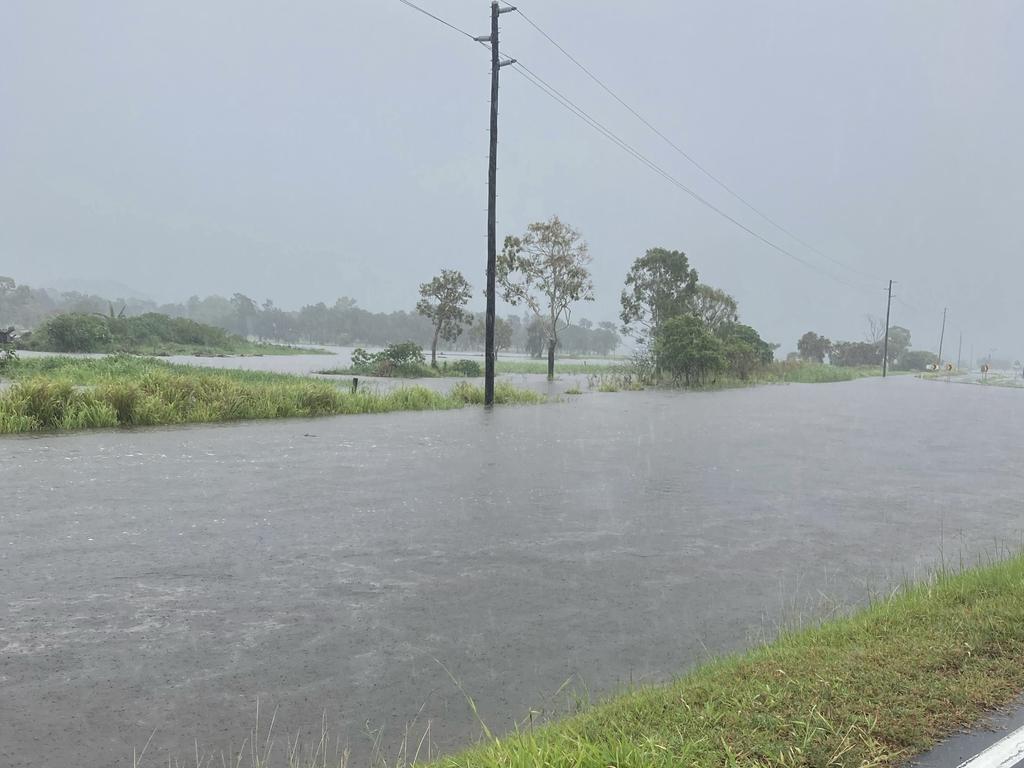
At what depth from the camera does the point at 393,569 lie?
222 inches

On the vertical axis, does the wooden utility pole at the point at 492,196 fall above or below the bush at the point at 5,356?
above

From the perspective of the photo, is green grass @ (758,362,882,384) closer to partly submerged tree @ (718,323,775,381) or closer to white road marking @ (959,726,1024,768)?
partly submerged tree @ (718,323,775,381)

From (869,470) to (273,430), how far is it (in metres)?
10.8

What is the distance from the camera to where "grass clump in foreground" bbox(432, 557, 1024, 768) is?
258 cm

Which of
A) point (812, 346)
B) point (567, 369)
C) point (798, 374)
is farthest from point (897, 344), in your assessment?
point (567, 369)

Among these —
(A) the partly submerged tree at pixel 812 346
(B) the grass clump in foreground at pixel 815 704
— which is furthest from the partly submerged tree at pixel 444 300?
(A) the partly submerged tree at pixel 812 346

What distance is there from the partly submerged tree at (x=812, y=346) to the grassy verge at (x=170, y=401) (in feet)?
285

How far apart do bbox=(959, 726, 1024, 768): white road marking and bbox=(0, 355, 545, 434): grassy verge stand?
14.0 metres

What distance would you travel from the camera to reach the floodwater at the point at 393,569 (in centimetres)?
352

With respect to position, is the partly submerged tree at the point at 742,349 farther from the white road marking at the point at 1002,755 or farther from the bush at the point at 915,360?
the bush at the point at 915,360

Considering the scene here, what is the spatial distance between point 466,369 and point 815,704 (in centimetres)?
4144

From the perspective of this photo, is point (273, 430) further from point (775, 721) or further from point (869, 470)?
point (775, 721)

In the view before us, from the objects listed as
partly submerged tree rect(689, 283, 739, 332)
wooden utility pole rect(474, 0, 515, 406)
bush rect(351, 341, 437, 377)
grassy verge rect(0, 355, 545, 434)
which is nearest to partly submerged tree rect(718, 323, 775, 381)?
partly submerged tree rect(689, 283, 739, 332)

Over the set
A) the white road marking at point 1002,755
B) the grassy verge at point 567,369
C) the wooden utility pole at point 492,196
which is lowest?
the grassy verge at point 567,369
